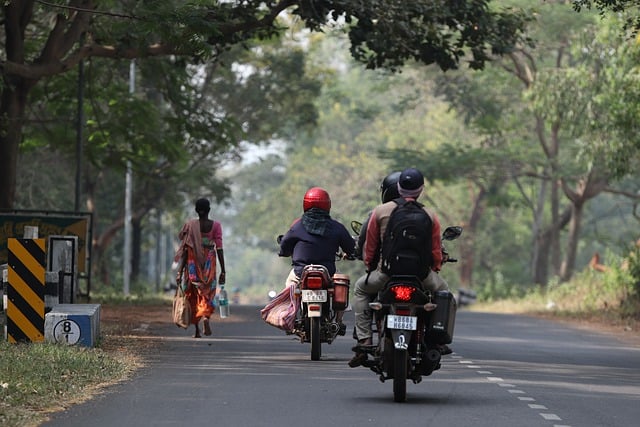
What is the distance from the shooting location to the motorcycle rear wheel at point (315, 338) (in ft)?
54.7

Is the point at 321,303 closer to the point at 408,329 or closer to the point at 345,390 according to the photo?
the point at 345,390

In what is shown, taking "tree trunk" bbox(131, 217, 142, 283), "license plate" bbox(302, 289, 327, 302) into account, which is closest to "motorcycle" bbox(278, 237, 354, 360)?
"license plate" bbox(302, 289, 327, 302)

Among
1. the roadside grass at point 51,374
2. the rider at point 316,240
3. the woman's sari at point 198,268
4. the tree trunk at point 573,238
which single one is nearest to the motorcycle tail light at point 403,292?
Answer: the roadside grass at point 51,374

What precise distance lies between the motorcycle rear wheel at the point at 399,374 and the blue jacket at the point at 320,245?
4.68 m

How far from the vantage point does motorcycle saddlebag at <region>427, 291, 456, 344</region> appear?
494 inches

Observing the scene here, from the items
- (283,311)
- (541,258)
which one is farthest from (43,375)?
(541,258)

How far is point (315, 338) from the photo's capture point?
16875mm

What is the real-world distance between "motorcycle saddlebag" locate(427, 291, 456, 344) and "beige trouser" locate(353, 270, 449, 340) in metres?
0.11

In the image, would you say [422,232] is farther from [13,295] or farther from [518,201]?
[518,201]

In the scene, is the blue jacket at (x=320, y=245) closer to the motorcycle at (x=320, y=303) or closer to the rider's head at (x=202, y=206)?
the motorcycle at (x=320, y=303)

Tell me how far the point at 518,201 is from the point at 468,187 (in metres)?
6.48

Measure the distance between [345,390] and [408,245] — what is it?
1898 millimetres

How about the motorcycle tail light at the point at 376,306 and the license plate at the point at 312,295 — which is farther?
the license plate at the point at 312,295

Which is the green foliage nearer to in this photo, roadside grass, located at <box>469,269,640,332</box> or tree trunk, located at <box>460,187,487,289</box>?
roadside grass, located at <box>469,269,640,332</box>
